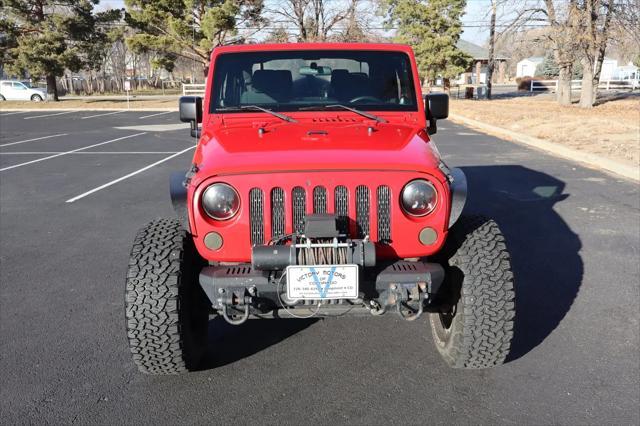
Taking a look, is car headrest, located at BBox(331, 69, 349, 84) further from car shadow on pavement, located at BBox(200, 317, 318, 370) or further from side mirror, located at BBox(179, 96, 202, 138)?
car shadow on pavement, located at BBox(200, 317, 318, 370)

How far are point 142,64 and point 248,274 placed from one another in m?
82.1

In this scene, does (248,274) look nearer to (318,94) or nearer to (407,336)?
(407,336)

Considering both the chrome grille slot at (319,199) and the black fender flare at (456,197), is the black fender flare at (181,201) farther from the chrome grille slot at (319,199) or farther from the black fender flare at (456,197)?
the black fender flare at (456,197)

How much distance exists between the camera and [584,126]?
16.4m

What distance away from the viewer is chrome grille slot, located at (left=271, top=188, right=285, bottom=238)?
2.81m

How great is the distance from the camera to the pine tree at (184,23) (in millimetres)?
32469

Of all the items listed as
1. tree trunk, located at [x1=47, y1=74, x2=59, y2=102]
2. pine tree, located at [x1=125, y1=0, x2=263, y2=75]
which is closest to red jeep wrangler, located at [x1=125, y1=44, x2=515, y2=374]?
pine tree, located at [x1=125, y1=0, x2=263, y2=75]

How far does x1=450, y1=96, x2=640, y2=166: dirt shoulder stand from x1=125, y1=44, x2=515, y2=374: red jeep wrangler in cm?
858

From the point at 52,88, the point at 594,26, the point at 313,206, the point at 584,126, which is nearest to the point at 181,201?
the point at 313,206

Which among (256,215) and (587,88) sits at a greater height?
(587,88)

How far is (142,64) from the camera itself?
78312 mm

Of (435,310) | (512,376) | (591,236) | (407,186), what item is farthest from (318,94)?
(591,236)

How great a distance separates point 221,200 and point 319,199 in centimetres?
49

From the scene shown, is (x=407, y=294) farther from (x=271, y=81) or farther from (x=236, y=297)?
(x=271, y=81)
